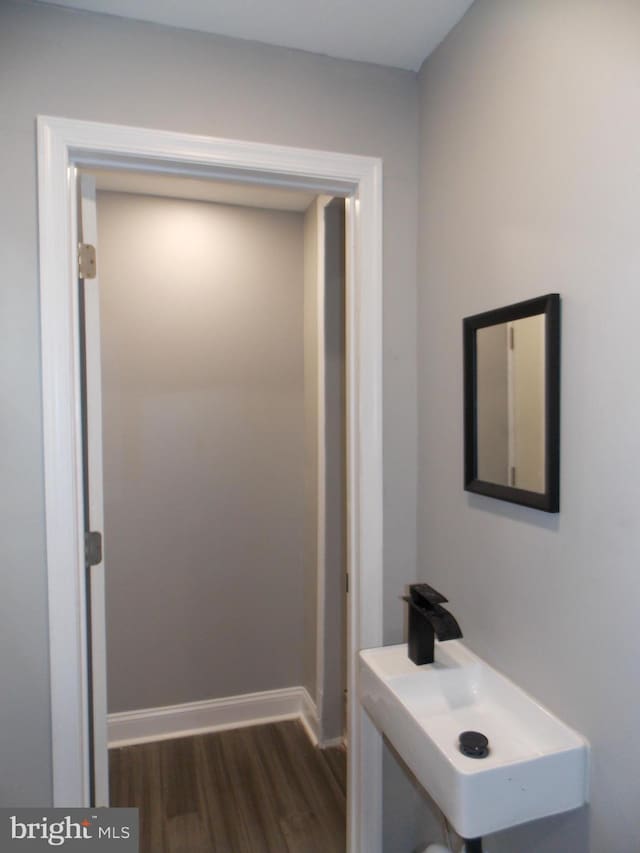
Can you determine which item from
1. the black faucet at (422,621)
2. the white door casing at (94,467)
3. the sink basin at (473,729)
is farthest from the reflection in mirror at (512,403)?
the white door casing at (94,467)

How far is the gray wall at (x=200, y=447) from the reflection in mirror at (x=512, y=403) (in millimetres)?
1415

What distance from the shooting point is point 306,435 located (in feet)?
8.52

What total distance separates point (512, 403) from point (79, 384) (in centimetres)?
107

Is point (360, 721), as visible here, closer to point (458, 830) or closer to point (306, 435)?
point (458, 830)

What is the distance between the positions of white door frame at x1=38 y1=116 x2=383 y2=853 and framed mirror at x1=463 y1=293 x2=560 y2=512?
318 millimetres

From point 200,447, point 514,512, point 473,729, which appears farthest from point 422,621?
point 200,447

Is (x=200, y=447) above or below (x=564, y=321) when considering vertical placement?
below

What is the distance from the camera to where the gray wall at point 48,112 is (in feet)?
4.24

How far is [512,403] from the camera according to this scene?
122cm

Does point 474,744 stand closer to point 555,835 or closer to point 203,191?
point 555,835

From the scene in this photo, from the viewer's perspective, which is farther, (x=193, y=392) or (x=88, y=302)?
(x=193, y=392)

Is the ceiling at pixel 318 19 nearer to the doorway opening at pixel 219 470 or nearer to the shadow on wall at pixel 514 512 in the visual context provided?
the doorway opening at pixel 219 470

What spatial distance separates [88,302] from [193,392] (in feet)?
3.36

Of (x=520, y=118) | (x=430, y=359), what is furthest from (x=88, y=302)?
(x=520, y=118)
